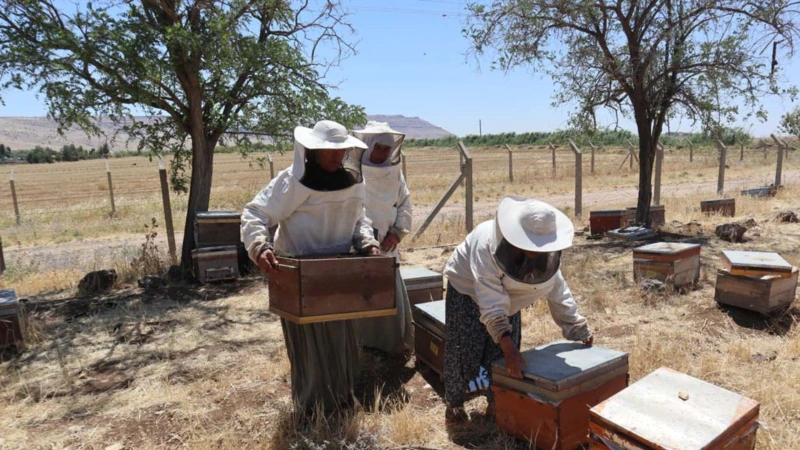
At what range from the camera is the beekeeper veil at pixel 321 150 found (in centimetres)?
358

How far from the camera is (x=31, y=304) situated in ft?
24.1

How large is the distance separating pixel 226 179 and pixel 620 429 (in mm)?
30163

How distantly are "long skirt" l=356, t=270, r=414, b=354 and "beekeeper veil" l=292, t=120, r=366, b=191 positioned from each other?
60.9 inches

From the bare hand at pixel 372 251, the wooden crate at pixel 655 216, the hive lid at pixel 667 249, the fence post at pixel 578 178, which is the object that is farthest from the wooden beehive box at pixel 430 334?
the fence post at pixel 578 178

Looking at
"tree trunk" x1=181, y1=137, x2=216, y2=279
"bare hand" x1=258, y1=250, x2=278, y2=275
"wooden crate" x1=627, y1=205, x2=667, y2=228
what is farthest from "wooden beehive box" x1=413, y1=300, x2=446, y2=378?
"wooden crate" x1=627, y1=205, x2=667, y2=228

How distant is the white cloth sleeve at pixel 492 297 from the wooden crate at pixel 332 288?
2.07 ft

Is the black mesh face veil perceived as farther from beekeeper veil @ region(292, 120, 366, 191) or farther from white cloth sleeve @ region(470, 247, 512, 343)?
beekeeper veil @ region(292, 120, 366, 191)

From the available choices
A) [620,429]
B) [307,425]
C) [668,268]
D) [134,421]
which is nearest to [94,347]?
[134,421]

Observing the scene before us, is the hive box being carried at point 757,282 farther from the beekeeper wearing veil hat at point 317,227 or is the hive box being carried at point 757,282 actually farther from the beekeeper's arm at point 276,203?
the beekeeper's arm at point 276,203

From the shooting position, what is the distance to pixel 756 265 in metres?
5.59

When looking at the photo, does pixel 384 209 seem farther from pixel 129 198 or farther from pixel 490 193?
pixel 129 198

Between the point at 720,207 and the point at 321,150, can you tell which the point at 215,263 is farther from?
the point at 720,207

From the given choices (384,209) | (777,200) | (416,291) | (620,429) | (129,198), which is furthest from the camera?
(129,198)

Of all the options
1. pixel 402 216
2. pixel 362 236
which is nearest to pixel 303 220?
pixel 362 236
